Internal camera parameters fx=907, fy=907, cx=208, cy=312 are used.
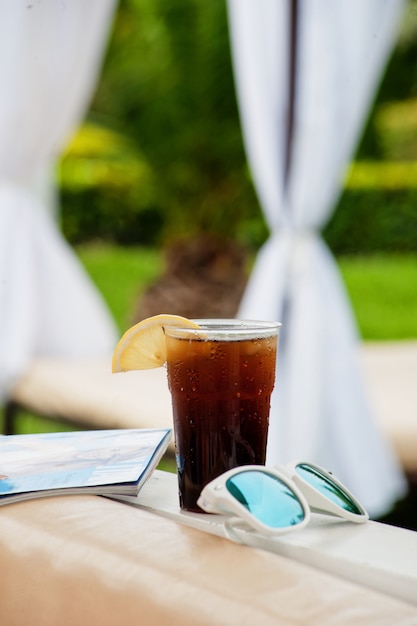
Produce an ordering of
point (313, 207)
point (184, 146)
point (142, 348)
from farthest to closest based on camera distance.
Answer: point (184, 146) < point (313, 207) < point (142, 348)

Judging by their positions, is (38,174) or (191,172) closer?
(38,174)

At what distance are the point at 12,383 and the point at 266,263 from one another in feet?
3.67

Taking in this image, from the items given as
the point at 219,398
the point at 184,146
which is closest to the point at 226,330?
the point at 219,398

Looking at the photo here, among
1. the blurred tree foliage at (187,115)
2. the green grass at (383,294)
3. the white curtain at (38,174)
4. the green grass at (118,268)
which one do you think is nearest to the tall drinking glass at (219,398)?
the white curtain at (38,174)

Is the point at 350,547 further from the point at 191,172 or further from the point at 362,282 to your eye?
Answer: the point at 362,282

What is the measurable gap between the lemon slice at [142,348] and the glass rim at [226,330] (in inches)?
0.9

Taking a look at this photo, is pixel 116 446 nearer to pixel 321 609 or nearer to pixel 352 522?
pixel 352 522

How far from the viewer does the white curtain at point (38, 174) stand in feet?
10.4

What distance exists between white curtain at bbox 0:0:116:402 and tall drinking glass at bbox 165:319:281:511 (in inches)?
96.4

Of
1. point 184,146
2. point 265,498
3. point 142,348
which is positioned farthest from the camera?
point 184,146

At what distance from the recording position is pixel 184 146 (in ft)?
20.2

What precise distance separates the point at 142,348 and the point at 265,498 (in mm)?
209

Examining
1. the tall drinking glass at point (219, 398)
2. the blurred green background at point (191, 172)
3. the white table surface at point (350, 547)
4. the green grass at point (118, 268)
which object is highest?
the blurred green background at point (191, 172)

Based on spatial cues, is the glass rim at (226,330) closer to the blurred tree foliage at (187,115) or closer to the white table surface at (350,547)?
the white table surface at (350,547)
